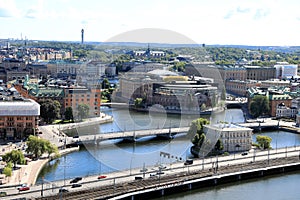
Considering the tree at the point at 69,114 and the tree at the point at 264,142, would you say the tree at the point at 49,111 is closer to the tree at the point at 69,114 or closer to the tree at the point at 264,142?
the tree at the point at 69,114

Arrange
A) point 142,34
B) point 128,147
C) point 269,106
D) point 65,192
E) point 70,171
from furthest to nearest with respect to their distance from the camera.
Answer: point 269,106 < point 128,147 < point 142,34 < point 70,171 < point 65,192

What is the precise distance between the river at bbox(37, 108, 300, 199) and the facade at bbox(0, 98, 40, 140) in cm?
258

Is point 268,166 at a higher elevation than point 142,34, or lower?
lower

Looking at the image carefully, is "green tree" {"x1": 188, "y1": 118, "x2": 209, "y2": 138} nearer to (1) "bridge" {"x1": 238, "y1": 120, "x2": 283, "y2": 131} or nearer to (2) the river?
(2) the river

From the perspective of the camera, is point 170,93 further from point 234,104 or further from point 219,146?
point 219,146

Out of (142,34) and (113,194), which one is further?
(142,34)

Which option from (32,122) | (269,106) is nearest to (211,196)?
(32,122)

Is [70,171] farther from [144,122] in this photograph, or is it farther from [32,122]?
[144,122]

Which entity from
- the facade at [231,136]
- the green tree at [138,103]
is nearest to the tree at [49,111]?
the green tree at [138,103]

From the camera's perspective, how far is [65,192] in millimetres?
12281

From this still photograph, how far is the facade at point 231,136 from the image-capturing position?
59.0 feet

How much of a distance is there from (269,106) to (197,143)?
1158 centimetres

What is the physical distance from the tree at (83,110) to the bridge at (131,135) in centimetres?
446

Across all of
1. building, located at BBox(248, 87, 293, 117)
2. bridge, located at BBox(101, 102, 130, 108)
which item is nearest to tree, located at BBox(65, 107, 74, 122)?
bridge, located at BBox(101, 102, 130, 108)
